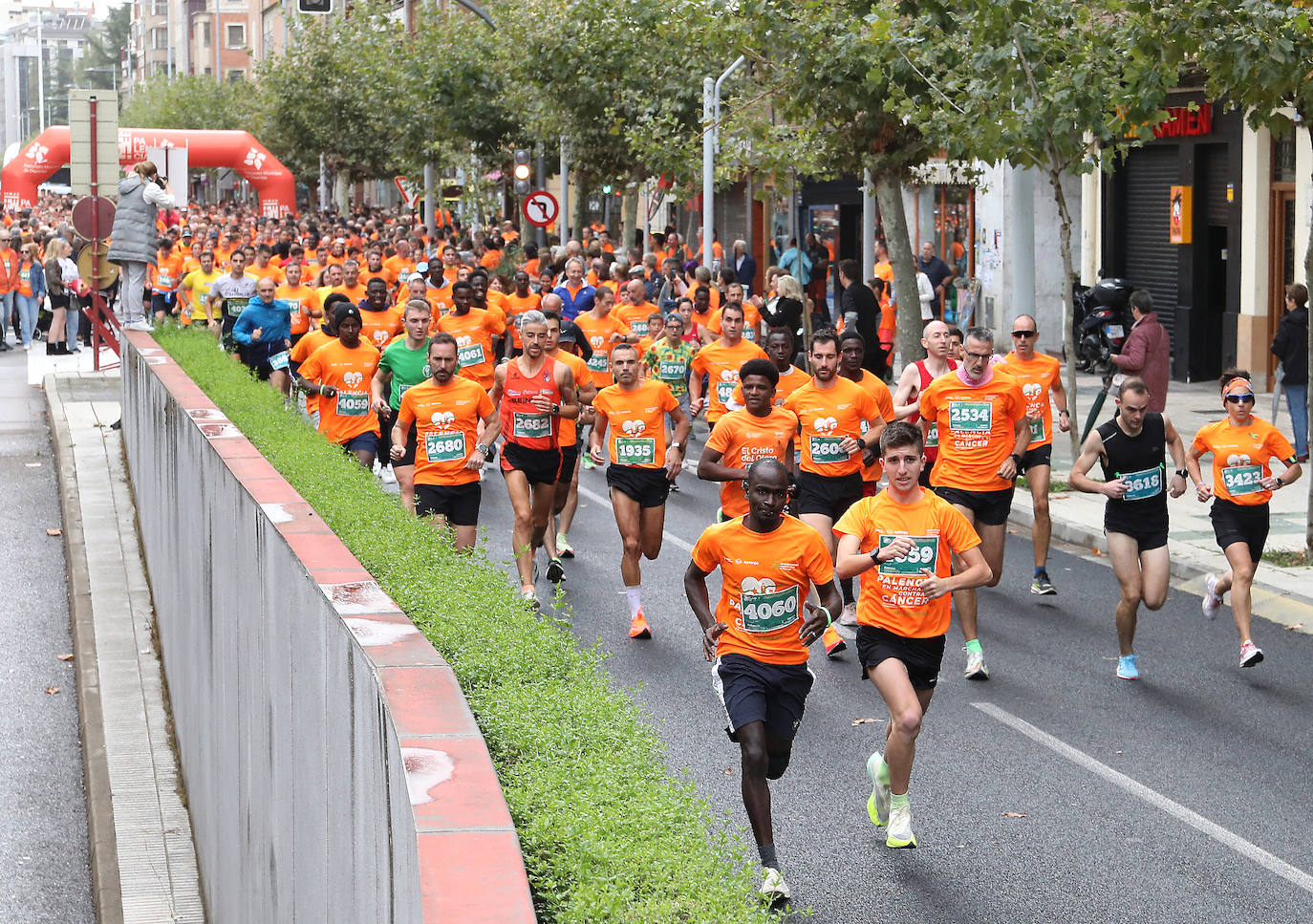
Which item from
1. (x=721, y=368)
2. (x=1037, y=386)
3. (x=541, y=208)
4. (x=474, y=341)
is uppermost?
(x=541, y=208)

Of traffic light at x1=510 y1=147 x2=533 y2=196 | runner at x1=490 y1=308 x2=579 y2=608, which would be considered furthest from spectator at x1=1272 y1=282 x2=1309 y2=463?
traffic light at x1=510 y1=147 x2=533 y2=196

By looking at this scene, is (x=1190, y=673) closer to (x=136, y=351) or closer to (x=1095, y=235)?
(x=136, y=351)

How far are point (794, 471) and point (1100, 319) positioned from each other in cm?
1460

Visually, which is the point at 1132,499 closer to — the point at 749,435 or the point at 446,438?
the point at 749,435

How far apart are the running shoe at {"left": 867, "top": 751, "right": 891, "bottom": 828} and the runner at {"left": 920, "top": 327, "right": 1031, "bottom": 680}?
364 cm

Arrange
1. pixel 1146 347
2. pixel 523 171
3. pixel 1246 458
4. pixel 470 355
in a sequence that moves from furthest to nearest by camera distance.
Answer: pixel 523 171, pixel 1146 347, pixel 470 355, pixel 1246 458

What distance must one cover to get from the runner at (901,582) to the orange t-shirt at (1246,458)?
3.42 meters

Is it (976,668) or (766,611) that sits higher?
(766,611)

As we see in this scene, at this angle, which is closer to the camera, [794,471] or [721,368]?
[794,471]

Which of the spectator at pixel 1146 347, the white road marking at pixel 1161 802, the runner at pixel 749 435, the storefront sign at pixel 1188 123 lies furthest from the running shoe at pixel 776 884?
the storefront sign at pixel 1188 123

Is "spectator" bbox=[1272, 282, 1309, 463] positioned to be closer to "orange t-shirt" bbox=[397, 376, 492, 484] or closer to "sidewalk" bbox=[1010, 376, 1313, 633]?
"sidewalk" bbox=[1010, 376, 1313, 633]

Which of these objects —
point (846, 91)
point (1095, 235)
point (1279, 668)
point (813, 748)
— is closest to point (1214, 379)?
point (1095, 235)

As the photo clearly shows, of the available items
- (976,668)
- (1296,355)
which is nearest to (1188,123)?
(1296,355)

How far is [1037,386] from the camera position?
12.7 m
